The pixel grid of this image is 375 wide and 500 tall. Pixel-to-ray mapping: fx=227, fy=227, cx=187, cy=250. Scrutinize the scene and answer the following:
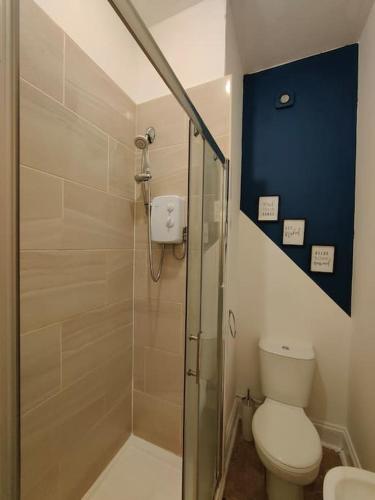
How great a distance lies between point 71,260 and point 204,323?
671 millimetres

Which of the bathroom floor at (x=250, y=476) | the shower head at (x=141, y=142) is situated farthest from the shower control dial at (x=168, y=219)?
the bathroom floor at (x=250, y=476)

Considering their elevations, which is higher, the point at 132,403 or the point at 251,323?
the point at 251,323

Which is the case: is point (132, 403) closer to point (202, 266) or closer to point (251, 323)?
point (251, 323)

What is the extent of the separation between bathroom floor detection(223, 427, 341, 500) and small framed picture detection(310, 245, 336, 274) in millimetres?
1183

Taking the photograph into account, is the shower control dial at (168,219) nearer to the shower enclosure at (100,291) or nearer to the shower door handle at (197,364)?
the shower enclosure at (100,291)

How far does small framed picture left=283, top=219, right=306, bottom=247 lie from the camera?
1.59 metres

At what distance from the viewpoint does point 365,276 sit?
1289 mm

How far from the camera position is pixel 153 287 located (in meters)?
1.44

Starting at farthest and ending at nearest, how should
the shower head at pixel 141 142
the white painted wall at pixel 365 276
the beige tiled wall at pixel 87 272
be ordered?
→ the shower head at pixel 141 142, the white painted wall at pixel 365 276, the beige tiled wall at pixel 87 272

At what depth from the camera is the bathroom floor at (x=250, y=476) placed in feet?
4.04

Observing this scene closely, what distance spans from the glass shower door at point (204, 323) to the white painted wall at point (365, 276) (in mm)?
769

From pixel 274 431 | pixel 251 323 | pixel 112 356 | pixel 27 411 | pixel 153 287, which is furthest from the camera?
pixel 251 323

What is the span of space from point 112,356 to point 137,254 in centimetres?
62

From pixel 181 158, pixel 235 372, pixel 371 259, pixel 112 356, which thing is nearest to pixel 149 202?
pixel 181 158
